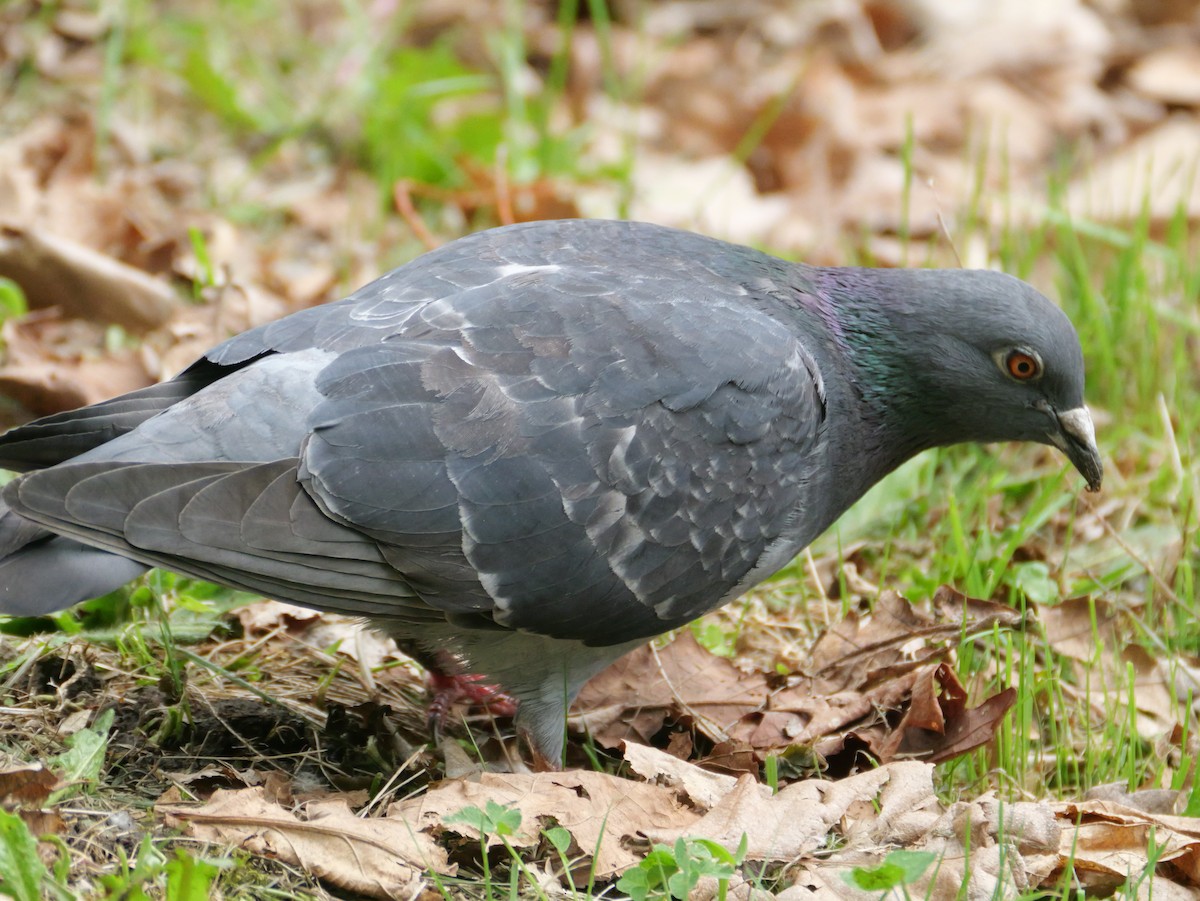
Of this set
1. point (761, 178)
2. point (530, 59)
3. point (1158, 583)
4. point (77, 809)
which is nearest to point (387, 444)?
point (77, 809)

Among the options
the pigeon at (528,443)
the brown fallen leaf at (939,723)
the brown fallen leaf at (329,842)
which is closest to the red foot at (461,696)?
the pigeon at (528,443)

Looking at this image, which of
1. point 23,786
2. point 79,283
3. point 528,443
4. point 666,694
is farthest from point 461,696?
point 79,283

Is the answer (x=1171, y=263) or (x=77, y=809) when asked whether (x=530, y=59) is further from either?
(x=77, y=809)

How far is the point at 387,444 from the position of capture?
12.4 ft

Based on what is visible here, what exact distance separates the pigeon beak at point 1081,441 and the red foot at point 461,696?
2.01m

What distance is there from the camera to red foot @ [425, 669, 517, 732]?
447 cm

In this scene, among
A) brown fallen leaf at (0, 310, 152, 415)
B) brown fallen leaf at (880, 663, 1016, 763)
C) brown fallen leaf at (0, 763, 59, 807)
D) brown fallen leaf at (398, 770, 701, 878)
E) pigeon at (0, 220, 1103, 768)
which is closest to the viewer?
brown fallen leaf at (0, 763, 59, 807)

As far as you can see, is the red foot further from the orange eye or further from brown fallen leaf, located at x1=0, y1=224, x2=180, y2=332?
brown fallen leaf, located at x1=0, y1=224, x2=180, y2=332

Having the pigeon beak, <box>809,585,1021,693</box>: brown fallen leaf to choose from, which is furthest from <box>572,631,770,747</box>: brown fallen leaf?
the pigeon beak

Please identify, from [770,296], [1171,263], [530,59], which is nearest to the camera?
[770,296]

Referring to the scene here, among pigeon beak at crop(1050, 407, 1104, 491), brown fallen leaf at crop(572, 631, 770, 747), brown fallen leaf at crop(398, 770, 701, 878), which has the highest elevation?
pigeon beak at crop(1050, 407, 1104, 491)

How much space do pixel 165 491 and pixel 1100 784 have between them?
2830 millimetres

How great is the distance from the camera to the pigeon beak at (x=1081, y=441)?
4488 millimetres

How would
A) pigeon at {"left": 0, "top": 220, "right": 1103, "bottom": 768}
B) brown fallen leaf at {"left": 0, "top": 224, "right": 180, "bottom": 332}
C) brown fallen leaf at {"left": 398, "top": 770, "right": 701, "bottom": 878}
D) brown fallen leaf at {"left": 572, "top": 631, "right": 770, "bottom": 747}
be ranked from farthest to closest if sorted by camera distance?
brown fallen leaf at {"left": 0, "top": 224, "right": 180, "bottom": 332} < brown fallen leaf at {"left": 572, "top": 631, "right": 770, "bottom": 747} < pigeon at {"left": 0, "top": 220, "right": 1103, "bottom": 768} < brown fallen leaf at {"left": 398, "top": 770, "right": 701, "bottom": 878}
